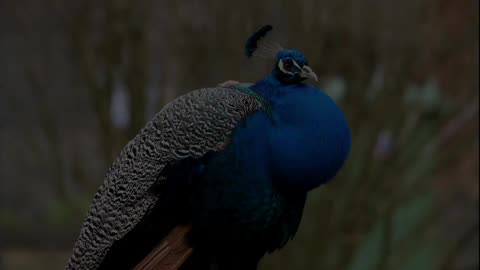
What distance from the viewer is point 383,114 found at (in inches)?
155

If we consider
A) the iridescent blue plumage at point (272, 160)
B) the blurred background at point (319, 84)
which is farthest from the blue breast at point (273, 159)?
the blurred background at point (319, 84)

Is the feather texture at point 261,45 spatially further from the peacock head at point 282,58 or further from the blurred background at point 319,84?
the blurred background at point 319,84

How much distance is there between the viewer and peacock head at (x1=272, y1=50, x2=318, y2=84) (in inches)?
81.2

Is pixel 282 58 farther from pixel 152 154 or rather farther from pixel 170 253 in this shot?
pixel 170 253

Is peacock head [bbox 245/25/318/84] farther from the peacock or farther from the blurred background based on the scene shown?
the blurred background

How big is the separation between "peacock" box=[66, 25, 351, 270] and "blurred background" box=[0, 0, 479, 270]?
1351 mm

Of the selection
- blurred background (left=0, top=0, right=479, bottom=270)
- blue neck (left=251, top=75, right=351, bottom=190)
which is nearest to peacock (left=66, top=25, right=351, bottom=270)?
blue neck (left=251, top=75, right=351, bottom=190)

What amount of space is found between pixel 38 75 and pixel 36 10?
30cm

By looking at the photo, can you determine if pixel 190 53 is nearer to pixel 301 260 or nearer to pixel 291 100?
pixel 301 260

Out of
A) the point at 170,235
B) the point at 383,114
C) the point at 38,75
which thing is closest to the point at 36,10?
the point at 38,75

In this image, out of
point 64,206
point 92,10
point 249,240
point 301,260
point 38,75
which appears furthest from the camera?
point 64,206

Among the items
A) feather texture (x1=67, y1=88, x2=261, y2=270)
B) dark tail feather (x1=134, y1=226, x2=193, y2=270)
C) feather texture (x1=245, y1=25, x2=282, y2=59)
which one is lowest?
dark tail feather (x1=134, y1=226, x2=193, y2=270)

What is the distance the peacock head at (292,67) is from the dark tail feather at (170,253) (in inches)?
16.7

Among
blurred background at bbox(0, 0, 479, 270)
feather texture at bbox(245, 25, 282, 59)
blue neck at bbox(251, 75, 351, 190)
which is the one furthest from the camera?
blurred background at bbox(0, 0, 479, 270)
